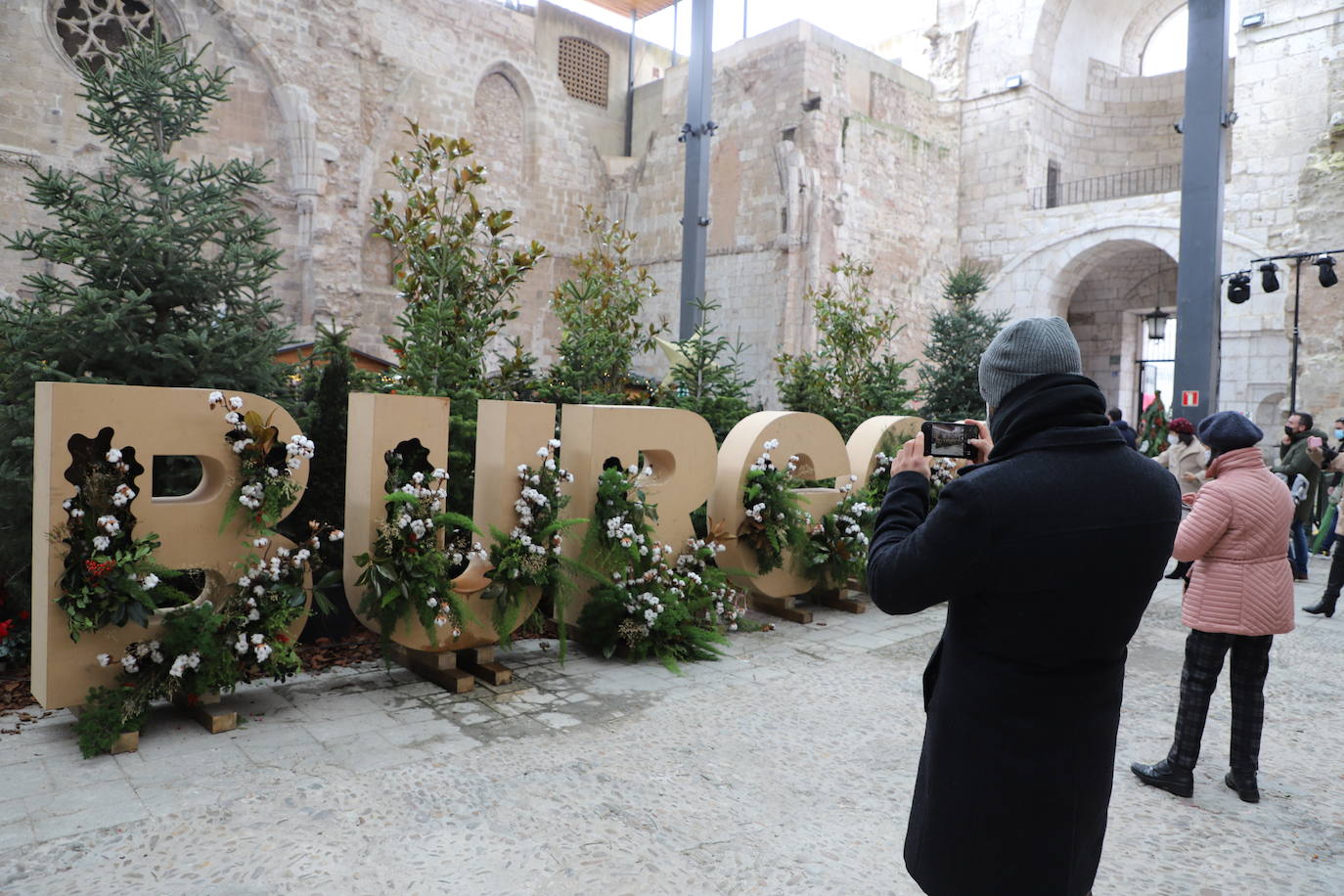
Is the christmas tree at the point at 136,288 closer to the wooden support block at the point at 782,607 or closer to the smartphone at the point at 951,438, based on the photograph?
the wooden support block at the point at 782,607

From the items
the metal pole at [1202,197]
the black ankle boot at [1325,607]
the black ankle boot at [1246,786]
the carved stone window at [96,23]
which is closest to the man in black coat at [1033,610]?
the black ankle boot at [1246,786]

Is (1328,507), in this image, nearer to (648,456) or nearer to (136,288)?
(648,456)

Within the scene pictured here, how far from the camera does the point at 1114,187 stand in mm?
21156

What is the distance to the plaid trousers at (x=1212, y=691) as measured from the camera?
366 centimetres

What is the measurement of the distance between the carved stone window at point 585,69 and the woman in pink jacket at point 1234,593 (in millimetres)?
20515

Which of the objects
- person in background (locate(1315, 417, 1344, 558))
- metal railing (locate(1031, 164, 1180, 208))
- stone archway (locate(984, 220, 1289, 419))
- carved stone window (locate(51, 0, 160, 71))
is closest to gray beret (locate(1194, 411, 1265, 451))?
person in background (locate(1315, 417, 1344, 558))

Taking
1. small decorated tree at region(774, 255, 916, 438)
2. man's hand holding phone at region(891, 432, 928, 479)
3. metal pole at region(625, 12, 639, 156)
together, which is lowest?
man's hand holding phone at region(891, 432, 928, 479)

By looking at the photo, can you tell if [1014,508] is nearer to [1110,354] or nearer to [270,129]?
[270,129]

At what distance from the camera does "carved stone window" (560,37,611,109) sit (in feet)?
72.0

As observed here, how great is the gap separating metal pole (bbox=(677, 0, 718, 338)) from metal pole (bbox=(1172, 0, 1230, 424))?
18.0 ft

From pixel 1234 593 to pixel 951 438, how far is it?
2.16 m

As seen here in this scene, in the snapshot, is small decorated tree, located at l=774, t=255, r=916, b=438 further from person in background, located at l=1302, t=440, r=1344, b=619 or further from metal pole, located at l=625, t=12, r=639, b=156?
metal pole, located at l=625, t=12, r=639, b=156

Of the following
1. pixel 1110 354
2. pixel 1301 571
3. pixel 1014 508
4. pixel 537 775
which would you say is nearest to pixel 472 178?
pixel 537 775

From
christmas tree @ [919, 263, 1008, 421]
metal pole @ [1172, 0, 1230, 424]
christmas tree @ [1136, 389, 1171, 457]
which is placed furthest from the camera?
christmas tree @ [1136, 389, 1171, 457]
